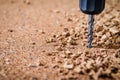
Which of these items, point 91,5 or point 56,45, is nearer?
point 91,5

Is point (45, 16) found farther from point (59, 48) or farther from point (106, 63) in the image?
point (106, 63)

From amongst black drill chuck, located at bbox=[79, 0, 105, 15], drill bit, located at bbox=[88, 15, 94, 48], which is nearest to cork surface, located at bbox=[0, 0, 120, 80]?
drill bit, located at bbox=[88, 15, 94, 48]

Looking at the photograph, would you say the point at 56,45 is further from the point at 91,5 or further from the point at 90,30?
the point at 91,5

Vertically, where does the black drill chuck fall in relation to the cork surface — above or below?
above

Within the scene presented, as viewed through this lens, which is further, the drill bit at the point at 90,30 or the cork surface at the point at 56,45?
the drill bit at the point at 90,30

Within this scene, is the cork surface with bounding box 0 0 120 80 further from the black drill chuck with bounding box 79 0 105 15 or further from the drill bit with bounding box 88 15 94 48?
the black drill chuck with bounding box 79 0 105 15

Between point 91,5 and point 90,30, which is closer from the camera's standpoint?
point 91,5

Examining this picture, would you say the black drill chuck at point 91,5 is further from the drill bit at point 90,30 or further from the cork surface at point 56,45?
the cork surface at point 56,45

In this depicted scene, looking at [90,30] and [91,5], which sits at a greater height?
[91,5]

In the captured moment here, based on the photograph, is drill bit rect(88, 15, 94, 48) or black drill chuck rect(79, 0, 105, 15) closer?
black drill chuck rect(79, 0, 105, 15)

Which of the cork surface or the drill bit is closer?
the cork surface

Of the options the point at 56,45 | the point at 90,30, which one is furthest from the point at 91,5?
the point at 56,45

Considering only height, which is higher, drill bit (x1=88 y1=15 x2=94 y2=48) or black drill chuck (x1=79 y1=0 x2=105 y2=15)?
black drill chuck (x1=79 y1=0 x2=105 y2=15)

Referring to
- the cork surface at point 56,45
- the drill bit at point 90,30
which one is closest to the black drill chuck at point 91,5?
the drill bit at point 90,30
